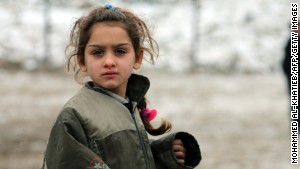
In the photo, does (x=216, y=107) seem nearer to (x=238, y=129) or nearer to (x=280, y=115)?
(x=280, y=115)

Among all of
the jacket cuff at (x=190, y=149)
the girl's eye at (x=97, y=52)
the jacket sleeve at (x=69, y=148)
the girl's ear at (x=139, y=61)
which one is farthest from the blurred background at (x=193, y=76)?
the jacket sleeve at (x=69, y=148)

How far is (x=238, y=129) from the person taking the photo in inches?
411

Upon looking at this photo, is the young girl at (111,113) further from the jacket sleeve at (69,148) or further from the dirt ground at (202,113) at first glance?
the dirt ground at (202,113)

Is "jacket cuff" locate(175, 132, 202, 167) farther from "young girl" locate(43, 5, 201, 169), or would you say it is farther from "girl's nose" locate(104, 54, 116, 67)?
"girl's nose" locate(104, 54, 116, 67)

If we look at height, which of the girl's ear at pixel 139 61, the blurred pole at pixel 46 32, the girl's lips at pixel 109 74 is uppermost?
the blurred pole at pixel 46 32

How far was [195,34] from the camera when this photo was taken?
2173 centimetres

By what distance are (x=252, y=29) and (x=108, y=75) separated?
20.4 metres

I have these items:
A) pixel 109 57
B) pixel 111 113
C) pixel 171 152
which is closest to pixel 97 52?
pixel 109 57

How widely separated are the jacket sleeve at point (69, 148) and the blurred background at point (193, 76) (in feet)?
9.68

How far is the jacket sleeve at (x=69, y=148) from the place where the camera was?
7.04 ft

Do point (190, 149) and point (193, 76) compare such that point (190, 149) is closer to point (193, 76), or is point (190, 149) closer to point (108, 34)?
point (108, 34)

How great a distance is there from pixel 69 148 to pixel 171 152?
2.15 feet

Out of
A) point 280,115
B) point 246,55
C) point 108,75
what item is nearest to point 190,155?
point 108,75

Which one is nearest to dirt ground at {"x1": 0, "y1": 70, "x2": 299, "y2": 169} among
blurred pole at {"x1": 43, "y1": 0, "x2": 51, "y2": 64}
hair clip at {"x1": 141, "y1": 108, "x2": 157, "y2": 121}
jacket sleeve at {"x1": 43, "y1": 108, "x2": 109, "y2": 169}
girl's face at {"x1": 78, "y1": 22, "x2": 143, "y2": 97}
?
blurred pole at {"x1": 43, "y1": 0, "x2": 51, "y2": 64}
